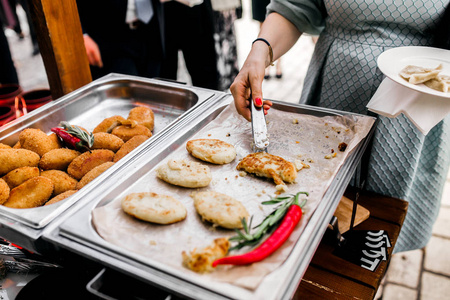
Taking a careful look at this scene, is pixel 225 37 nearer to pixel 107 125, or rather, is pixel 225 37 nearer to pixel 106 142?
pixel 107 125

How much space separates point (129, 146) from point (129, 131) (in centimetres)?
18

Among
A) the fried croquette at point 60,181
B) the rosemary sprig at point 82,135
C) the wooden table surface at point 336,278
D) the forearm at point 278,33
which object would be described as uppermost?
the forearm at point 278,33

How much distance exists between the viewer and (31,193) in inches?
55.6

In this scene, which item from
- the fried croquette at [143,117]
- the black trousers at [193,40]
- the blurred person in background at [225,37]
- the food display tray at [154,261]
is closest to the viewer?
the food display tray at [154,261]

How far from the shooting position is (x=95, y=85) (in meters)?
2.25

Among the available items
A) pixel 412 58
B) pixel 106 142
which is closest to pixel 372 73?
pixel 412 58

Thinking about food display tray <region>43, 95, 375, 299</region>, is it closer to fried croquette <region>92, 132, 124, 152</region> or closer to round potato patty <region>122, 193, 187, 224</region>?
round potato patty <region>122, 193, 187, 224</region>

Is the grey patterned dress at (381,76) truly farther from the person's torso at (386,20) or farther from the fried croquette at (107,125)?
the fried croquette at (107,125)

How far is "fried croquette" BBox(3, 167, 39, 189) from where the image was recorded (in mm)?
1509

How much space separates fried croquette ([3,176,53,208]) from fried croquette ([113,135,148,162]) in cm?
35

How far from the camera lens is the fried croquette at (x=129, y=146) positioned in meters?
1.71

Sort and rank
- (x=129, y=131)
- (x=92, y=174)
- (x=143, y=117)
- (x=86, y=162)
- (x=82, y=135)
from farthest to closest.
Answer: (x=143, y=117) < (x=129, y=131) < (x=82, y=135) < (x=86, y=162) < (x=92, y=174)

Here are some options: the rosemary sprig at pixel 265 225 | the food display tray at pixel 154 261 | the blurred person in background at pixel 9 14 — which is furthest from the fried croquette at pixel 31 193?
the blurred person in background at pixel 9 14

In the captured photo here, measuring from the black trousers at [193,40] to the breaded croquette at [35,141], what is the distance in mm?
2328
